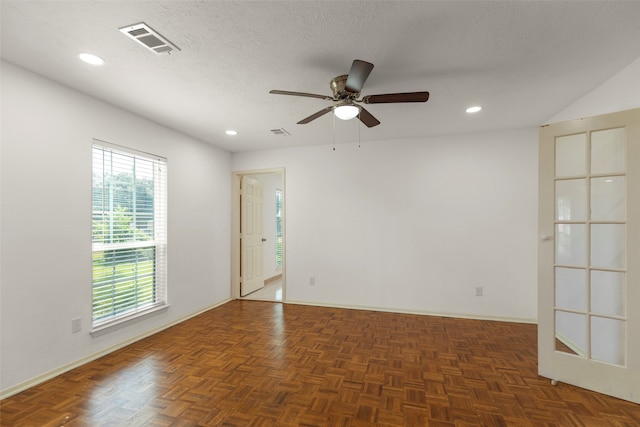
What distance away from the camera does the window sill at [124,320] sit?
273cm

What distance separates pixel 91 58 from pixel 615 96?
159 inches

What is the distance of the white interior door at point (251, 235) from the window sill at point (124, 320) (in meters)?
1.65

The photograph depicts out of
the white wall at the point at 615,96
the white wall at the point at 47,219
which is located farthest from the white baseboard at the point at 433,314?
the white wall at the point at 615,96

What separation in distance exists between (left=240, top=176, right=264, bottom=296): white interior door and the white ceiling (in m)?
2.20

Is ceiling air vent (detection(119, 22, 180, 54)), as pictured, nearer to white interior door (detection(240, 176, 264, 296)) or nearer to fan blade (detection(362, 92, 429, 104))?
fan blade (detection(362, 92, 429, 104))

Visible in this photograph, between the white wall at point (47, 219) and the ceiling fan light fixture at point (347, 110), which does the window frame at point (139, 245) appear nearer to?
the white wall at point (47, 219)

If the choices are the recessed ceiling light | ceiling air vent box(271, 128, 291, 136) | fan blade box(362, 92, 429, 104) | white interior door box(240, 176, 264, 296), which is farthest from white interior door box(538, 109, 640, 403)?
white interior door box(240, 176, 264, 296)

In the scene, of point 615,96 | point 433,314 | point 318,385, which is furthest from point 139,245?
point 615,96

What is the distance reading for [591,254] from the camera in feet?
7.10

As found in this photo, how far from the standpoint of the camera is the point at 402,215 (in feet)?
13.6

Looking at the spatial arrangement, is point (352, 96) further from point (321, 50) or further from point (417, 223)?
point (417, 223)

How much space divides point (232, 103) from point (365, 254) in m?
2.71

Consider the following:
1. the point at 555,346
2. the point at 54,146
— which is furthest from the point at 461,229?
the point at 54,146

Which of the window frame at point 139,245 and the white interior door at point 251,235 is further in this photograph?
the white interior door at point 251,235
